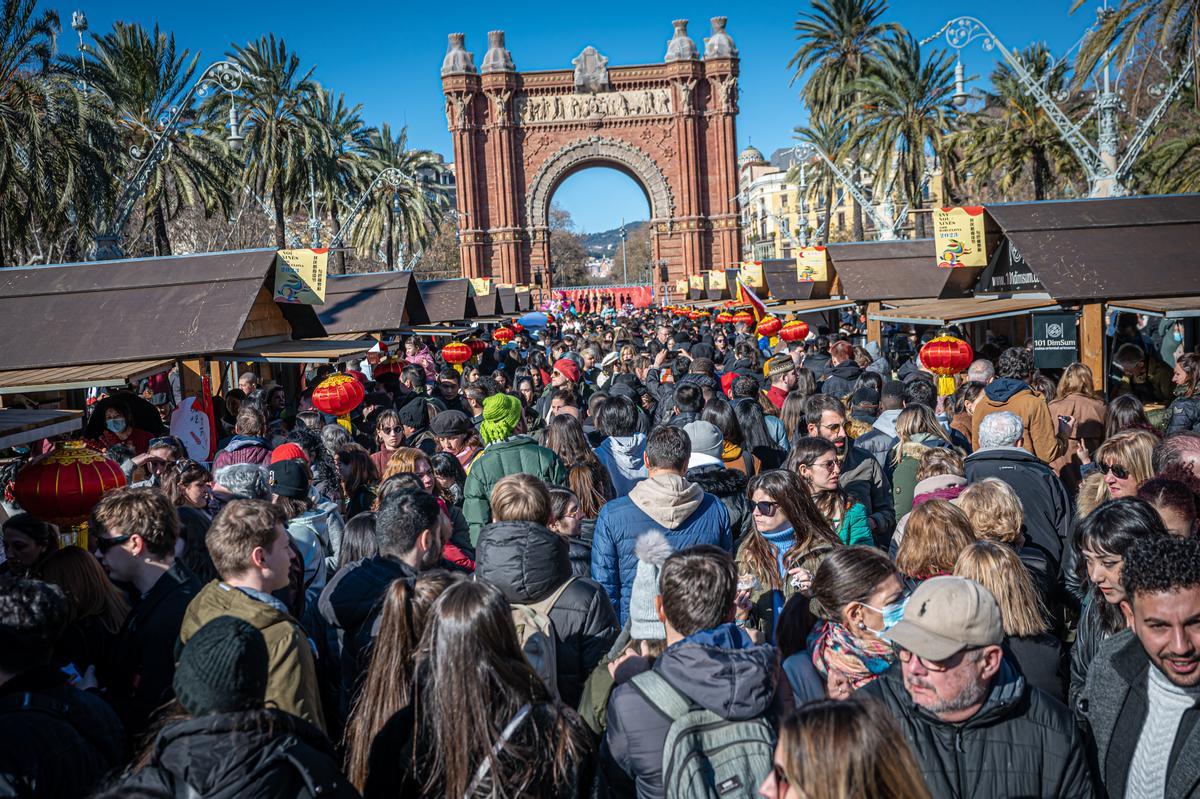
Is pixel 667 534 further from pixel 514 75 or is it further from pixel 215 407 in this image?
pixel 514 75

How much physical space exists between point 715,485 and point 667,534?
1.34 m

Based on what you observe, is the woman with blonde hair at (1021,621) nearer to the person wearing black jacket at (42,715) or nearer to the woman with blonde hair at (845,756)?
the woman with blonde hair at (845,756)

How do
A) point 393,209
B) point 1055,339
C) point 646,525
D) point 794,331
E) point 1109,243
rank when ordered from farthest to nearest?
point 393,209 < point 794,331 < point 1109,243 < point 1055,339 < point 646,525

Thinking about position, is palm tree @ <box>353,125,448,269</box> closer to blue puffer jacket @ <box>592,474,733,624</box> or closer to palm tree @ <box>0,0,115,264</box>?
palm tree @ <box>0,0,115,264</box>

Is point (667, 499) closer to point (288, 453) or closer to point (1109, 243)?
point (288, 453)

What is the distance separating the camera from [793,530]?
518cm

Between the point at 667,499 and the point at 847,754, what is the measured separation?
10.1 feet

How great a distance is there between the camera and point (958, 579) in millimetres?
3148

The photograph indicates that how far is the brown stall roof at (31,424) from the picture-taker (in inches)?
237

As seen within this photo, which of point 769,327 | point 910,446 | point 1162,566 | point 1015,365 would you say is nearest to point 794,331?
point 769,327

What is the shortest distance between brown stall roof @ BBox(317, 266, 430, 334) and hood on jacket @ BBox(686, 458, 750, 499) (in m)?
13.4

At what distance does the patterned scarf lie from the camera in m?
3.65

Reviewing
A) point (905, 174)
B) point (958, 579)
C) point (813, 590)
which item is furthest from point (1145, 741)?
point (905, 174)

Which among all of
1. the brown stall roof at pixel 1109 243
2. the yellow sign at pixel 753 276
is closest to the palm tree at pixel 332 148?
the yellow sign at pixel 753 276
